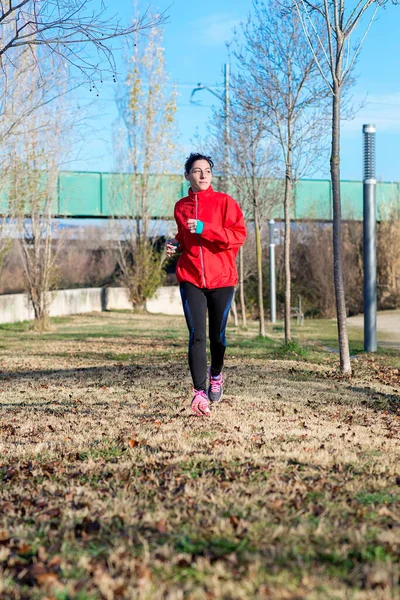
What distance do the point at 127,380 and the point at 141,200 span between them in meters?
23.6

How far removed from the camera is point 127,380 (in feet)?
31.9

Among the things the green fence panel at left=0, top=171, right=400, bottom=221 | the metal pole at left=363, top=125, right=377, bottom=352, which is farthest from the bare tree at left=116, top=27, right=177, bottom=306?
the metal pole at left=363, top=125, right=377, bottom=352

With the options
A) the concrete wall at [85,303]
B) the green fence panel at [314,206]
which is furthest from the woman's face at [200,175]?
the green fence panel at [314,206]

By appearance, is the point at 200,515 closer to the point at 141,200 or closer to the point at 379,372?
the point at 379,372

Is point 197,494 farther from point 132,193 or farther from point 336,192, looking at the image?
point 132,193

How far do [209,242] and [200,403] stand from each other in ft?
4.15

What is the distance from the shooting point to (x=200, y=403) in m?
6.40

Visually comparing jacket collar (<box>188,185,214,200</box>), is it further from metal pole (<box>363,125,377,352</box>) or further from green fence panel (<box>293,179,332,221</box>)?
green fence panel (<box>293,179,332,221</box>)

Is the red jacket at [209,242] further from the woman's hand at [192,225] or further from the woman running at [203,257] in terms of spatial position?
the woman's hand at [192,225]

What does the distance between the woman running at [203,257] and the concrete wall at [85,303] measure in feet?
53.5

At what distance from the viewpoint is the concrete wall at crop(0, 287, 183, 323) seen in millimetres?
24391

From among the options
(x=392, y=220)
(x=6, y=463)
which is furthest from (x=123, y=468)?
(x=392, y=220)

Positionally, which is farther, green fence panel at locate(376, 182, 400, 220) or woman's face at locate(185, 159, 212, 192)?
green fence panel at locate(376, 182, 400, 220)

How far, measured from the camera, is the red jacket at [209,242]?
622 centimetres
